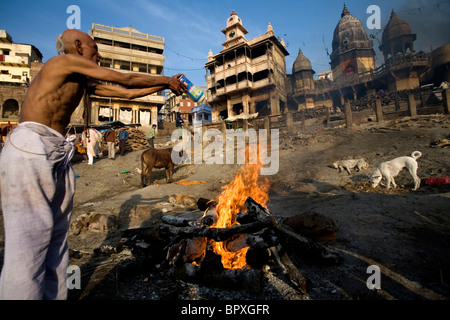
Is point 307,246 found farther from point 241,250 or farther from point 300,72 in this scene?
point 300,72

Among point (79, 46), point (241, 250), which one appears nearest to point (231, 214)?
point (241, 250)

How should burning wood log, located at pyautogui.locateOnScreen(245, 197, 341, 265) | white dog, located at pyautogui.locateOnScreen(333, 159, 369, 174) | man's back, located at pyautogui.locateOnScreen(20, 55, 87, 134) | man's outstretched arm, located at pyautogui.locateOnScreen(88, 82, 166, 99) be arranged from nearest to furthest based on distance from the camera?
man's back, located at pyautogui.locateOnScreen(20, 55, 87, 134)
man's outstretched arm, located at pyautogui.locateOnScreen(88, 82, 166, 99)
burning wood log, located at pyautogui.locateOnScreen(245, 197, 341, 265)
white dog, located at pyautogui.locateOnScreen(333, 159, 369, 174)

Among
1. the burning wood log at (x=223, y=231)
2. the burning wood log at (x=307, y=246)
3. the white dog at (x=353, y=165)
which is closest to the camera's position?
the burning wood log at (x=307, y=246)

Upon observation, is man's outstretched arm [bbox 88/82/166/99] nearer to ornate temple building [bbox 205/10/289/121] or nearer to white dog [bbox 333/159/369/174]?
white dog [bbox 333/159/369/174]

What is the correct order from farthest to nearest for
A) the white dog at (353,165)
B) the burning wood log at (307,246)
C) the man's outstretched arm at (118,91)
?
the white dog at (353,165) → the burning wood log at (307,246) → the man's outstretched arm at (118,91)

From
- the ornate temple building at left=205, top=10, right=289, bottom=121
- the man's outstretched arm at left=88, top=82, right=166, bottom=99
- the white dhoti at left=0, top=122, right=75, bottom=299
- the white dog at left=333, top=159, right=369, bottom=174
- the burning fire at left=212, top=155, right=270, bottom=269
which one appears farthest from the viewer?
the ornate temple building at left=205, top=10, right=289, bottom=121

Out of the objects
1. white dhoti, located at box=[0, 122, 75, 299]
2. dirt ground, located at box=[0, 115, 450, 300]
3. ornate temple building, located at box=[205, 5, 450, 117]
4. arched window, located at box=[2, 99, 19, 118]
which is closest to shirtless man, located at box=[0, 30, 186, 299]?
white dhoti, located at box=[0, 122, 75, 299]

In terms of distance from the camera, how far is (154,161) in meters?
11.9

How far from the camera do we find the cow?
11.6 metres

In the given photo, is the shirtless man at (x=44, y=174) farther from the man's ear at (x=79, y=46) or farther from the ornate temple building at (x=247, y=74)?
the ornate temple building at (x=247, y=74)

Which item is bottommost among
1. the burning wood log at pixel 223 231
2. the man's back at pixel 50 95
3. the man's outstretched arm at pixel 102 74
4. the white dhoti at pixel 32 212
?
the burning wood log at pixel 223 231

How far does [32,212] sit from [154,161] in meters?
10.6

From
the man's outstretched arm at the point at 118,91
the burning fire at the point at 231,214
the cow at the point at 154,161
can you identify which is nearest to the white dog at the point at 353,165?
the burning fire at the point at 231,214

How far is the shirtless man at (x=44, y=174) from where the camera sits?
156 centimetres
